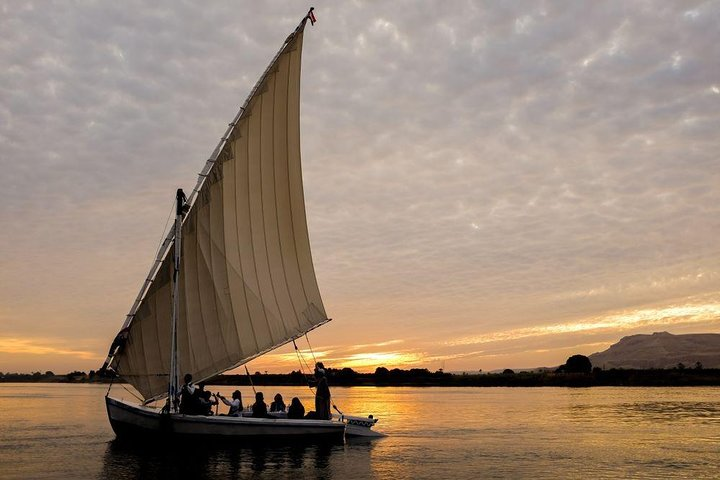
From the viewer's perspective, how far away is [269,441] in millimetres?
29812

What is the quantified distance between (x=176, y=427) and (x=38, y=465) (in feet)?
17.6

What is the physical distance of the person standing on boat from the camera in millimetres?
30641

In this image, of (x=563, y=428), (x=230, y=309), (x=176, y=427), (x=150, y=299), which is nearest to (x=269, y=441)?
(x=176, y=427)

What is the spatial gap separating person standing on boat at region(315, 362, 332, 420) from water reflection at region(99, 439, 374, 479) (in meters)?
1.38

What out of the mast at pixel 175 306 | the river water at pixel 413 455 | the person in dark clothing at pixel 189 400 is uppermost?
the mast at pixel 175 306

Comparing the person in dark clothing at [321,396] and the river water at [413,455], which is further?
the person in dark clothing at [321,396]

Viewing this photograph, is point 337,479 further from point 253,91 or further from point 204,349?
point 253,91

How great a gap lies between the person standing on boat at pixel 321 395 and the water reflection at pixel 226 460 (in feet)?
4.54

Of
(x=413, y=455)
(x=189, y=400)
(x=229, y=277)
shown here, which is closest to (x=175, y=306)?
(x=229, y=277)

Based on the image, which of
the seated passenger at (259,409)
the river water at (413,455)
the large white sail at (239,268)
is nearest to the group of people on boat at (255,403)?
the seated passenger at (259,409)

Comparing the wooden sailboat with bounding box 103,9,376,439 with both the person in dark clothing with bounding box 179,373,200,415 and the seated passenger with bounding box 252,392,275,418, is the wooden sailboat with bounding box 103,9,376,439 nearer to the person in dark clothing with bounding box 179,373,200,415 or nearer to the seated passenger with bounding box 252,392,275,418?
the person in dark clothing with bounding box 179,373,200,415

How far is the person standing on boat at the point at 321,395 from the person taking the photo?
30641 millimetres

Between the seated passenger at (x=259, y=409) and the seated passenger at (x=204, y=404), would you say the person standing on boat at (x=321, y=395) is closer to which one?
the seated passenger at (x=259, y=409)

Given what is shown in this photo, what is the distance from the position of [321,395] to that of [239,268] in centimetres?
675
